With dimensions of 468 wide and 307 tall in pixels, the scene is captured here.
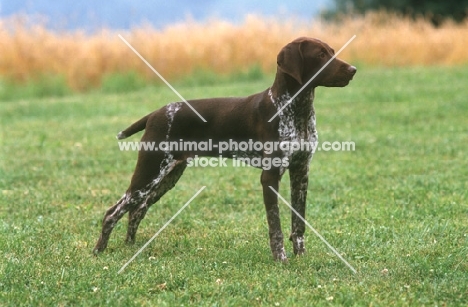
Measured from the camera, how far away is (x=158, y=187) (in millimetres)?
5973

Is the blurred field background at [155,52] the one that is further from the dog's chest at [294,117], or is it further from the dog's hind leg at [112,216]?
the dog's chest at [294,117]

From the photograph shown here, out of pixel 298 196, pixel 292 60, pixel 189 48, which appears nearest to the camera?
pixel 292 60

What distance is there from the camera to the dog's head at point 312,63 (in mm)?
5211

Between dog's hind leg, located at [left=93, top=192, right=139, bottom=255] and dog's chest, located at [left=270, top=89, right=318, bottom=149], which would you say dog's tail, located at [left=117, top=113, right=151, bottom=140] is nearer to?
dog's hind leg, located at [left=93, top=192, right=139, bottom=255]

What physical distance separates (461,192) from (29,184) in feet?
16.2

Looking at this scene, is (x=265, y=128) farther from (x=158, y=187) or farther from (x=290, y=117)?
(x=158, y=187)

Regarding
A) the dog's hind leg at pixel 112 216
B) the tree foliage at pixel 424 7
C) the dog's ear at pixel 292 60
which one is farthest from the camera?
the tree foliage at pixel 424 7

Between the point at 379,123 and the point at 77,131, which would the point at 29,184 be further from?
the point at 379,123

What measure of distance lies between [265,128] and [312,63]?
0.59 meters

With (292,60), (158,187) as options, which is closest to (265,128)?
(292,60)

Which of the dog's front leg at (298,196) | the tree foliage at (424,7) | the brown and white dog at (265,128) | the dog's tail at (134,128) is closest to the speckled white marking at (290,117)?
the brown and white dog at (265,128)

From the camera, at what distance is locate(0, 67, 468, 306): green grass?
4.93m

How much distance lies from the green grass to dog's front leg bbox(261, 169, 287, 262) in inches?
5.3

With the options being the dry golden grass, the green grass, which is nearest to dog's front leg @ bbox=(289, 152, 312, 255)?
the green grass
